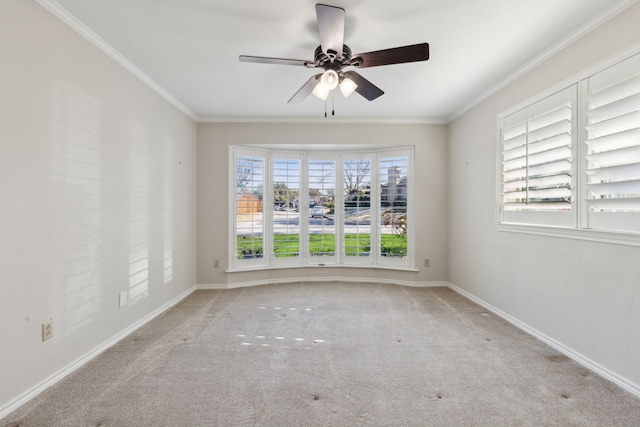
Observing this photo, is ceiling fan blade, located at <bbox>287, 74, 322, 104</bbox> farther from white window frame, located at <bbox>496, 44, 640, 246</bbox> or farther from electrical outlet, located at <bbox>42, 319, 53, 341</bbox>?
electrical outlet, located at <bbox>42, 319, 53, 341</bbox>

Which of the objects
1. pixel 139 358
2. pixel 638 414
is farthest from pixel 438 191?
pixel 139 358

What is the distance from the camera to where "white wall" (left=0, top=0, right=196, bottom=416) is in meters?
1.73

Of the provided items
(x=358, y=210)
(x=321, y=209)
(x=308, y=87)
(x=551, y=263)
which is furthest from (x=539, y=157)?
(x=321, y=209)

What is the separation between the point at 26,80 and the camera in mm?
1810

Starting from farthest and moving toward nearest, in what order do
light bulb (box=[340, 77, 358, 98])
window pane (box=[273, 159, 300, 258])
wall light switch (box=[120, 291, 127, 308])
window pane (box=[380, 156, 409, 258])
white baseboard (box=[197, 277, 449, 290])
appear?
window pane (box=[273, 159, 300, 258]), window pane (box=[380, 156, 409, 258]), white baseboard (box=[197, 277, 449, 290]), wall light switch (box=[120, 291, 127, 308]), light bulb (box=[340, 77, 358, 98])

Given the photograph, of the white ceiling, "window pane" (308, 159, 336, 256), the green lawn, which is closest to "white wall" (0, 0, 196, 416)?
the white ceiling

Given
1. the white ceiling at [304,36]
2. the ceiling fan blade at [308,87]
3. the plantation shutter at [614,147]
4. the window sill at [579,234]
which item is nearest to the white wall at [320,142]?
the white ceiling at [304,36]

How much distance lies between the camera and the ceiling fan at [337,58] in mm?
1825

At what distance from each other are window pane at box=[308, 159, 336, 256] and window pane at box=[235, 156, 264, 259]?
724mm

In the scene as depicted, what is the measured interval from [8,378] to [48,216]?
949mm

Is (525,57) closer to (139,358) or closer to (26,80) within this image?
(26,80)

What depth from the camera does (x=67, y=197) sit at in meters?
2.10

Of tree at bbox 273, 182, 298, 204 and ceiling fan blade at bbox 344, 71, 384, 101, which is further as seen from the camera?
tree at bbox 273, 182, 298, 204

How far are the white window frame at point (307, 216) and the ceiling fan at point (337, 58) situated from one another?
214 cm
